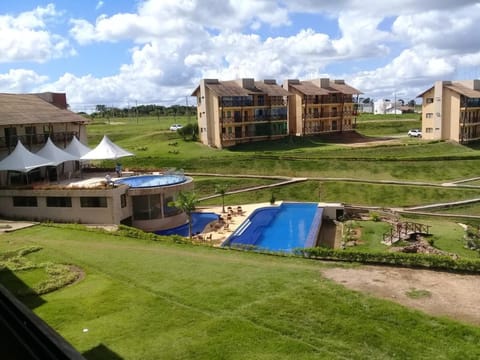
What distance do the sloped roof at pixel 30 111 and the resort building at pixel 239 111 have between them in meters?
26.2

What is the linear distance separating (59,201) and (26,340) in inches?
1056

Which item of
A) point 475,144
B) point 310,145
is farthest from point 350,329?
point 475,144

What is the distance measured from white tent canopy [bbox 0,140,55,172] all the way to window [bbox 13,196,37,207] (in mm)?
1895

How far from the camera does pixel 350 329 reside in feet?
45.4

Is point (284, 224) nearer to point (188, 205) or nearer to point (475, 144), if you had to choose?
point (188, 205)

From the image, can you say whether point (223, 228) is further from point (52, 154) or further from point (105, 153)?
point (52, 154)

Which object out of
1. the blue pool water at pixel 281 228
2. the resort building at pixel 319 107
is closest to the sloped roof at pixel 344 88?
the resort building at pixel 319 107

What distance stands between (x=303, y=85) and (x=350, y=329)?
67933 mm

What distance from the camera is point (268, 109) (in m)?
71.9

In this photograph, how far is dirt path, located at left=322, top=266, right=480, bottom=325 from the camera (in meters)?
15.5

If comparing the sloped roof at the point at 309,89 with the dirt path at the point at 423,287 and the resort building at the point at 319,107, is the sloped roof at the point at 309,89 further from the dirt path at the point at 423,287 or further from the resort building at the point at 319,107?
the dirt path at the point at 423,287

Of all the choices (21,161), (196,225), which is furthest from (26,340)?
(196,225)

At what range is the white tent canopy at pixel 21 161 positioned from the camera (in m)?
31.8

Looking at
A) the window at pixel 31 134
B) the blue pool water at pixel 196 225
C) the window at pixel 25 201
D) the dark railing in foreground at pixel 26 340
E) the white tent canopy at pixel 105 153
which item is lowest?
the blue pool water at pixel 196 225
